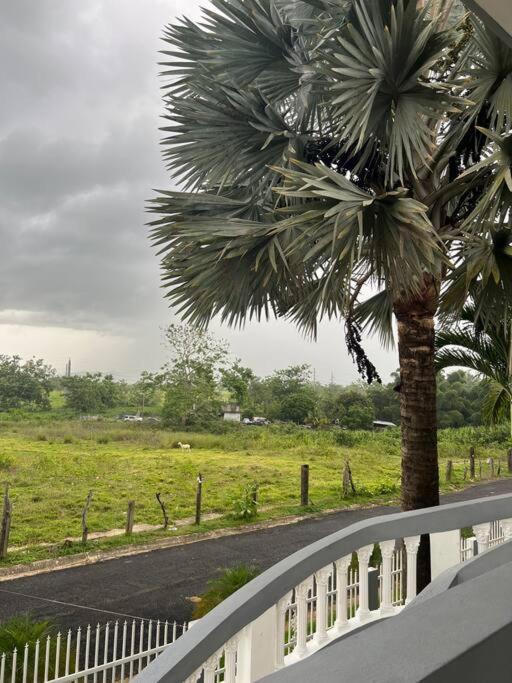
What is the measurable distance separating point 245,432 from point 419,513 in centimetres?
1118

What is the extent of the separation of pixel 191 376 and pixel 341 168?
10.0 metres

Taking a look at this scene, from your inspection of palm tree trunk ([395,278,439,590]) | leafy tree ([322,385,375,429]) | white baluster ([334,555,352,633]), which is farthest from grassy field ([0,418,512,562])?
white baluster ([334,555,352,633])

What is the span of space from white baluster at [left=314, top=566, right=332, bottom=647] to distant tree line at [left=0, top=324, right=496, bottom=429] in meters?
11.4

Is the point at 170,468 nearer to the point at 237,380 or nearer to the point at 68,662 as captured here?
the point at 237,380

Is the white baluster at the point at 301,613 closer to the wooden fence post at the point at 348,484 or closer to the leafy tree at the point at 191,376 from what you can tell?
the wooden fence post at the point at 348,484

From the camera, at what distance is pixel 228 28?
2957 millimetres

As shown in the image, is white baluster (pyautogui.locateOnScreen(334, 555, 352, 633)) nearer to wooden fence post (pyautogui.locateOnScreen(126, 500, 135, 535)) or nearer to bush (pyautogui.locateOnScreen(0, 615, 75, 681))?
bush (pyautogui.locateOnScreen(0, 615, 75, 681))

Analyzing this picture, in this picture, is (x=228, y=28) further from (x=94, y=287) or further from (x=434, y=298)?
(x=94, y=287)

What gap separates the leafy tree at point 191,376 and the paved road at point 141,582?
603 centimetres

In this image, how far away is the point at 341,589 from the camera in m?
1.30

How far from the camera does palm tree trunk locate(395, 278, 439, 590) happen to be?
2.87 meters

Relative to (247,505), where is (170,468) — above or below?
above

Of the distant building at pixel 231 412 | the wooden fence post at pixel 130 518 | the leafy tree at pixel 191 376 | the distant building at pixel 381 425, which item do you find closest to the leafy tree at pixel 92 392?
the leafy tree at pixel 191 376

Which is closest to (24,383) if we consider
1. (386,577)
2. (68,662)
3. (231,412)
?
(231,412)
